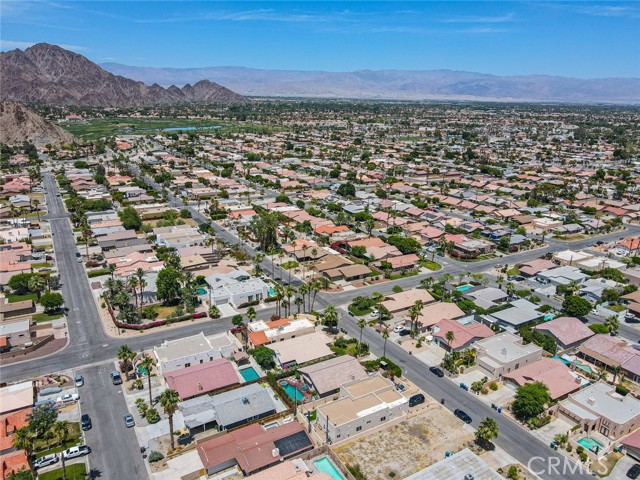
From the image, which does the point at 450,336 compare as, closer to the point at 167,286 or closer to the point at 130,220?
the point at 167,286

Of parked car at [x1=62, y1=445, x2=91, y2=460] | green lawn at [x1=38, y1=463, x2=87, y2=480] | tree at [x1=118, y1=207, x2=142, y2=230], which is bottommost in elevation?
green lawn at [x1=38, y1=463, x2=87, y2=480]

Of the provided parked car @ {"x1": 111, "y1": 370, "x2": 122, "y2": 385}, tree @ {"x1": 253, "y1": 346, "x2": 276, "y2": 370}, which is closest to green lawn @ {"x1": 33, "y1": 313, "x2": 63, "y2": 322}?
parked car @ {"x1": 111, "y1": 370, "x2": 122, "y2": 385}

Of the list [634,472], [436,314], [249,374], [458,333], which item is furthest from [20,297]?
[634,472]

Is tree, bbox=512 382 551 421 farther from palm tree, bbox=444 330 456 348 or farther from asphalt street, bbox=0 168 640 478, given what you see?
palm tree, bbox=444 330 456 348

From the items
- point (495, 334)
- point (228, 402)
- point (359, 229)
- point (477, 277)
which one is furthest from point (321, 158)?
point (228, 402)

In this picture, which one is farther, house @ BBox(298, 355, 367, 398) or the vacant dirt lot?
house @ BBox(298, 355, 367, 398)

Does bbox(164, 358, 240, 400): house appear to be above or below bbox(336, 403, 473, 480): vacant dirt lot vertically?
above

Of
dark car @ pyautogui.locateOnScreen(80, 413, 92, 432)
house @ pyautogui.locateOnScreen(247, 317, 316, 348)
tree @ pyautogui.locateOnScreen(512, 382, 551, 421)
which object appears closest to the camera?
dark car @ pyautogui.locateOnScreen(80, 413, 92, 432)

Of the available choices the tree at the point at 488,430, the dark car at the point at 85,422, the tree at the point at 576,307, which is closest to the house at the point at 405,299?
the tree at the point at 576,307

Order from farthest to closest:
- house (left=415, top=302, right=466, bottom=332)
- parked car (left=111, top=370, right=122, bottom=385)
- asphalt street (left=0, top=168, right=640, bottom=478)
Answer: house (left=415, top=302, right=466, bottom=332) < parked car (left=111, top=370, right=122, bottom=385) < asphalt street (left=0, top=168, right=640, bottom=478)
